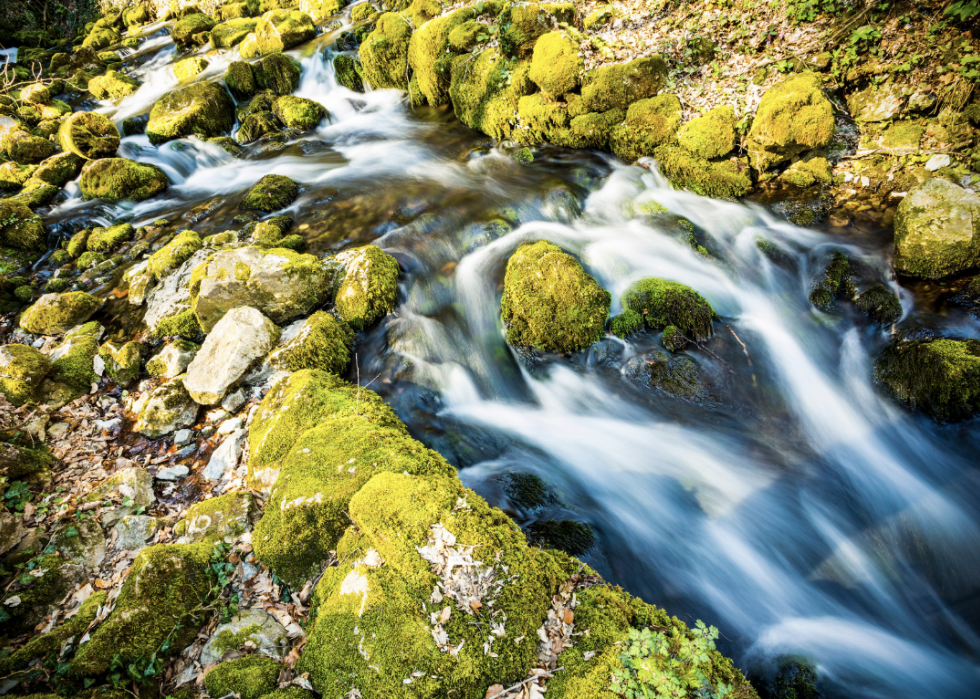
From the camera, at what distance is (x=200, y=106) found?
1239 centimetres

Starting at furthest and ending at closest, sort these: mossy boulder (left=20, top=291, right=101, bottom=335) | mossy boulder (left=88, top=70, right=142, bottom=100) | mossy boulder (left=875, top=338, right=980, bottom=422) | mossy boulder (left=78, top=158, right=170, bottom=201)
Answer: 1. mossy boulder (left=88, top=70, right=142, bottom=100)
2. mossy boulder (left=78, top=158, right=170, bottom=201)
3. mossy boulder (left=20, top=291, right=101, bottom=335)
4. mossy boulder (left=875, top=338, right=980, bottom=422)

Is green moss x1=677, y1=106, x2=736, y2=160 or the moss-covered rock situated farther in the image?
green moss x1=677, y1=106, x2=736, y2=160

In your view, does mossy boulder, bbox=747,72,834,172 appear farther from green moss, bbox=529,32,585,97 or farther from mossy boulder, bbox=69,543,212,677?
mossy boulder, bbox=69,543,212,677

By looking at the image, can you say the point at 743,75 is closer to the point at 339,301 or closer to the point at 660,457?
the point at 660,457

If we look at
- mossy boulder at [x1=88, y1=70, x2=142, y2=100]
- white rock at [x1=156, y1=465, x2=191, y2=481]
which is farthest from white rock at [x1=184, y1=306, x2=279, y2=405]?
mossy boulder at [x1=88, y1=70, x2=142, y2=100]

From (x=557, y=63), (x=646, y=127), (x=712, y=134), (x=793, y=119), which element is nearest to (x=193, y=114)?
(x=557, y=63)

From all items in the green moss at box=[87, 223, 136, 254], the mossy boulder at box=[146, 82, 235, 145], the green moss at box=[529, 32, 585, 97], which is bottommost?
the green moss at box=[87, 223, 136, 254]

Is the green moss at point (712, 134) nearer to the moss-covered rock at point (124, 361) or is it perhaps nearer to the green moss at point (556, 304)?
the green moss at point (556, 304)

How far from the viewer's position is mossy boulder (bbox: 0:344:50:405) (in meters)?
5.32

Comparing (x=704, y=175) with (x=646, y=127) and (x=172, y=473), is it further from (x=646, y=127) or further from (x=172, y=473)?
(x=172, y=473)

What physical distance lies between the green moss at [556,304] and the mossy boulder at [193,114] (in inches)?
473

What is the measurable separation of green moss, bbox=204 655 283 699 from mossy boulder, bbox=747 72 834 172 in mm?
8748

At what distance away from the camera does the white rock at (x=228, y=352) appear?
509 centimetres

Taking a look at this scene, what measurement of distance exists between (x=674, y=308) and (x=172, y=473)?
6019 millimetres
